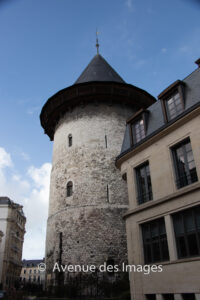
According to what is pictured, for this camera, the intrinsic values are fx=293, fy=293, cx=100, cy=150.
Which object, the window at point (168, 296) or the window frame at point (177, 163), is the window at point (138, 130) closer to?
the window frame at point (177, 163)

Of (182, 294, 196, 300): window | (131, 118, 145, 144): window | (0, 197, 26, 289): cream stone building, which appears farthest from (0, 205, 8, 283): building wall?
(182, 294, 196, 300): window

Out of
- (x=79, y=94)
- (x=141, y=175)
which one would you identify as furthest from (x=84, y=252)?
(x=79, y=94)

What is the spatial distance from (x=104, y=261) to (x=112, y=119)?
9016mm

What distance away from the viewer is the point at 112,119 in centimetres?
1972

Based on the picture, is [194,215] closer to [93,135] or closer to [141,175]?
[141,175]

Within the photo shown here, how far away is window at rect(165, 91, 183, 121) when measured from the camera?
1078 cm

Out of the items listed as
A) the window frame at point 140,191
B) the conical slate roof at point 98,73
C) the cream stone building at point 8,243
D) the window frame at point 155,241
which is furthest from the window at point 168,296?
the cream stone building at point 8,243

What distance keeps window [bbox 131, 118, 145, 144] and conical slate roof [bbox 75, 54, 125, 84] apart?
9.37 metres

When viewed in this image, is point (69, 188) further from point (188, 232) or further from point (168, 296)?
point (188, 232)

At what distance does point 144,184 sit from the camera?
11312 mm

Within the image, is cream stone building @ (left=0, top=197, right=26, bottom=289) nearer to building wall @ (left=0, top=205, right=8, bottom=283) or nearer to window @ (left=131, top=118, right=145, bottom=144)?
building wall @ (left=0, top=205, right=8, bottom=283)

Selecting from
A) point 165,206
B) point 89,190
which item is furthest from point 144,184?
point 89,190

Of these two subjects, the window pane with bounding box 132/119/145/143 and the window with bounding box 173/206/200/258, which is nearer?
the window with bounding box 173/206/200/258

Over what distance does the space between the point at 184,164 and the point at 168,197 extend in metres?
1.24
